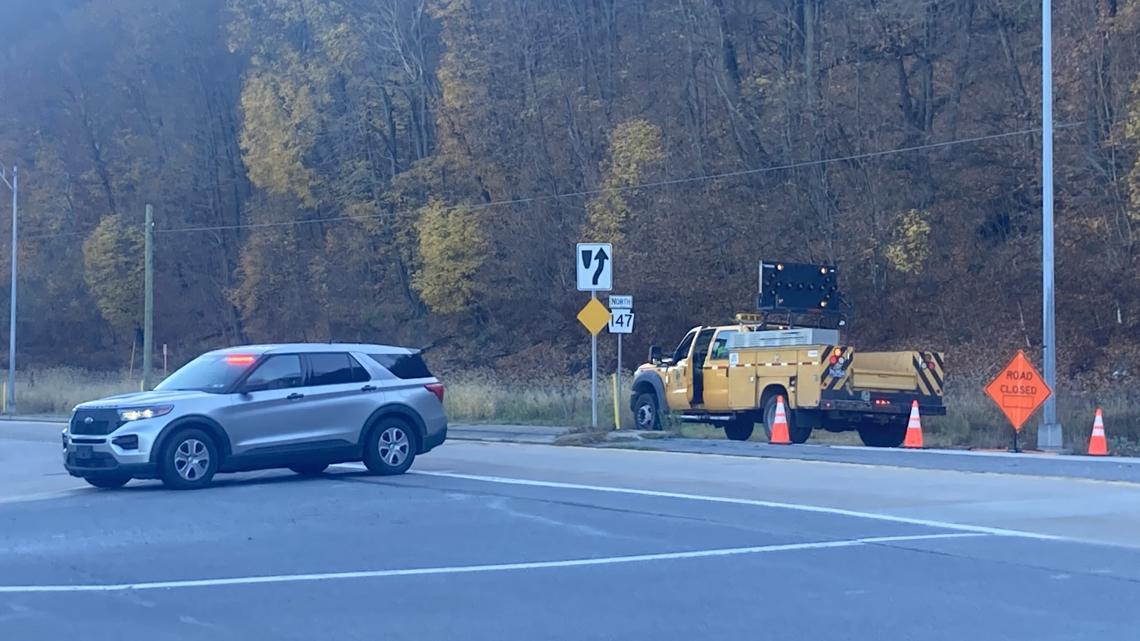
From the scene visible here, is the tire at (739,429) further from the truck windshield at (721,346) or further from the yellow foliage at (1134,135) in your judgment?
the yellow foliage at (1134,135)

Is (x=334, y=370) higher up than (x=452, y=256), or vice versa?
(x=452, y=256)

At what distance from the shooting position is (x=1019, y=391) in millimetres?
21812

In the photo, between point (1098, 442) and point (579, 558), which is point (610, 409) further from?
point (579, 558)

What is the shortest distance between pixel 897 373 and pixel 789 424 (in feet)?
6.70

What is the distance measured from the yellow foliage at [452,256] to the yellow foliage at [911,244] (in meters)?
18.9

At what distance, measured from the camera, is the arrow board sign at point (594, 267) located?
85.1 ft

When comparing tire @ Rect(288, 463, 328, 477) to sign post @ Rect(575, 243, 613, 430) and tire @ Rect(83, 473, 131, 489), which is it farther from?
sign post @ Rect(575, 243, 613, 430)

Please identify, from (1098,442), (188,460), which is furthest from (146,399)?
(1098,442)

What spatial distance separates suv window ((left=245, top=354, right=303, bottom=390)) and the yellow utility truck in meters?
9.84

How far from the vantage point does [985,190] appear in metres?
38.8

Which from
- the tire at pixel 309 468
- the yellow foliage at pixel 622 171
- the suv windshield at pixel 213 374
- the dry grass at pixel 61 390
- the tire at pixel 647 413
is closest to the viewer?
the suv windshield at pixel 213 374

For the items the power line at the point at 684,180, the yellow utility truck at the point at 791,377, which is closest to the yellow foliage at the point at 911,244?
the power line at the point at 684,180

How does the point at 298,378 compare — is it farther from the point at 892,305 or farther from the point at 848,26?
the point at 848,26

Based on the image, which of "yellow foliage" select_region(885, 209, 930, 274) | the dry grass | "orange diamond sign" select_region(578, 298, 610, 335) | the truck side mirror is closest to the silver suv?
"orange diamond sign" select_region(578, 298, 610, 335)
